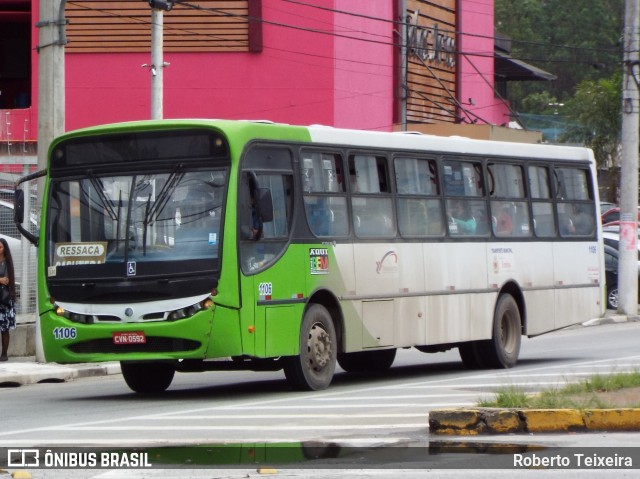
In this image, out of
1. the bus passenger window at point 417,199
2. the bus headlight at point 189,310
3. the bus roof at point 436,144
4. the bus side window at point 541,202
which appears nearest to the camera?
the bus headlight at point 189,310

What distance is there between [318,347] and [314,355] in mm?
114

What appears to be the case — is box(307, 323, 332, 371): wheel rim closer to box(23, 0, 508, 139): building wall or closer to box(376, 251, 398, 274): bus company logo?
box(376, 251, 398, 274): bus company logo

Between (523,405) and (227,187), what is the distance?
4436mm

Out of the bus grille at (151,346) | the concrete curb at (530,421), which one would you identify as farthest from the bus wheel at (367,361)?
the concrete curb at (530,421)

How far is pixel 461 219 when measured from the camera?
61.6ft

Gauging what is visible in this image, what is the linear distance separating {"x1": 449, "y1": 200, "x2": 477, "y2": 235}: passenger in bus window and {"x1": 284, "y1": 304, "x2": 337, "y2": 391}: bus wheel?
3177 mm

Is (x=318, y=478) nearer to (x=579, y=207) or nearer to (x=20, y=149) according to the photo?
(x=579, y=207)

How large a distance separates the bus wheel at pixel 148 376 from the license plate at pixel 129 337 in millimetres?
1478

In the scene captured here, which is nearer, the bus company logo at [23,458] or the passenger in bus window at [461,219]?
the bus company logo at [23,458]

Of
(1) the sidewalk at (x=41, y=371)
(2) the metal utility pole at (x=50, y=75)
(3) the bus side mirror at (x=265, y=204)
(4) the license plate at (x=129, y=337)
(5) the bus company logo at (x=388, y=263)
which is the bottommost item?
(1) the sidewalk at (x=41, y=371)

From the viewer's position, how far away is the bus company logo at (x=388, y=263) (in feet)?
55.9

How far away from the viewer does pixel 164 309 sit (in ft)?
48.5

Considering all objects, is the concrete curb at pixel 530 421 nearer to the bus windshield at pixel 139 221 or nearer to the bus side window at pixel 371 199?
the bus windshield at pixel 139 221

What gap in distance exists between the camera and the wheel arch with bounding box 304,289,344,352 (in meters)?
16.1
